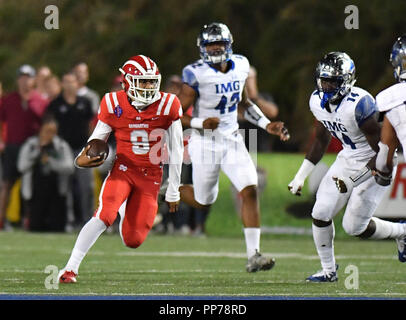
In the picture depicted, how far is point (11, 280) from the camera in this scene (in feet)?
28.9

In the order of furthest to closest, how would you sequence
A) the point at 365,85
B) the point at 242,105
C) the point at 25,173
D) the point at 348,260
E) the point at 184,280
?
the point at 365,85
the point at 25,173
the point at 348,260
the point at 242,105
the point at 184,280

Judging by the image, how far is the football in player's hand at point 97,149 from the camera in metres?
8.42

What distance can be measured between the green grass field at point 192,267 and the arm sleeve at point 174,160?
63cm

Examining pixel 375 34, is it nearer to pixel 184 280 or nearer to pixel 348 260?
pixel 348 260

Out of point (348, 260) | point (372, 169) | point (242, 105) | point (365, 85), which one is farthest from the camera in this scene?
point (365, 85)

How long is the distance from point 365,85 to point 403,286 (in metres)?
9.65

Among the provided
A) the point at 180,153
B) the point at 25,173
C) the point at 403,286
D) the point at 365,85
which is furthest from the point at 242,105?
the point at 365,85

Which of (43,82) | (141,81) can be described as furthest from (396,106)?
(43,82)

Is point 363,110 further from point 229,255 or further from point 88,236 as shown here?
point 229,255

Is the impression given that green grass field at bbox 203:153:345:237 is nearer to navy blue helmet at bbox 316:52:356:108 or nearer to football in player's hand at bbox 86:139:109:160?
navy blue helmet at bbox 316:52:356:108

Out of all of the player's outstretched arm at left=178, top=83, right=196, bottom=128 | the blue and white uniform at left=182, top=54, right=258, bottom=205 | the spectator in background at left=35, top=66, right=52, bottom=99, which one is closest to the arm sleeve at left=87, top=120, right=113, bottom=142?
the player's outstretched arm at left=178, top=83, right=196, bottom=128

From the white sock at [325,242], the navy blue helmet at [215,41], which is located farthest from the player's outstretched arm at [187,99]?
the white sock at [325,242]

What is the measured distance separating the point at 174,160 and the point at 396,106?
1.68 meters

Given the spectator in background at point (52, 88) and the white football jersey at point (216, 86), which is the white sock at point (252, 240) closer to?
the white football jersey at point (216, 86)
